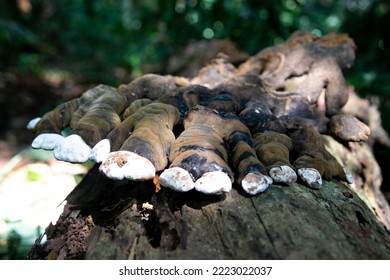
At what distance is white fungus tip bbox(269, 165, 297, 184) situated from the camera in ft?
4.61

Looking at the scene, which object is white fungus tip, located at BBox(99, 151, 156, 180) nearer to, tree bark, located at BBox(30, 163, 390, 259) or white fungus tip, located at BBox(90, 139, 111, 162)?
white fungus tip, located at BBox(90, 139, 111, 162)

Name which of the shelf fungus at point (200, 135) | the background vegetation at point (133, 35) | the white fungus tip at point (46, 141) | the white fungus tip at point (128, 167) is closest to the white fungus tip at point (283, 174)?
the shelf fungus at point (200, 135)

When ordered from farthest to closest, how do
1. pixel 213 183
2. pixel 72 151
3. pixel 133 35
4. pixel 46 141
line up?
pixel 133 35 → pixel 46 141 → pixel 72 151 → pixel 213 183

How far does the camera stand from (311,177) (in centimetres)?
149

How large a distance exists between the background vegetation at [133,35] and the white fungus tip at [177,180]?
66.6 inches

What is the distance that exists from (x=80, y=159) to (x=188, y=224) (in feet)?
1.53

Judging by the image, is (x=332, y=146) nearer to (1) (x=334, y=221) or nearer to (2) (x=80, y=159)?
(1) (x=334, y=221)

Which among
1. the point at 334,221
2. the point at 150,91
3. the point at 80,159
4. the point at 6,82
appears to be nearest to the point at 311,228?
the point at 334,221

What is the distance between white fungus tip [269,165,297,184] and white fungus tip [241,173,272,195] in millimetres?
57

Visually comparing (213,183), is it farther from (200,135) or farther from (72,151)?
(72,151)

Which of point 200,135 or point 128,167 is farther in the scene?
point 200,135

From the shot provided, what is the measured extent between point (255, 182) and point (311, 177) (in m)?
0.28

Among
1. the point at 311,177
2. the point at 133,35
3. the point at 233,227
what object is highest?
the point at 311,177

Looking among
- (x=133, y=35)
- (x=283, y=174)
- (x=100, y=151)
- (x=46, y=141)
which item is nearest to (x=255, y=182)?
(x=283, y=174)
